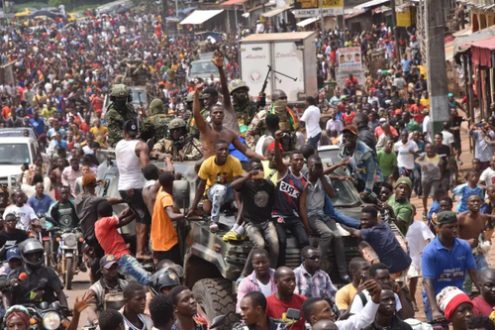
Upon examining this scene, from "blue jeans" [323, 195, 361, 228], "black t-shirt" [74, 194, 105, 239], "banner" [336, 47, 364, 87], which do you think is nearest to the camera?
"blue jeans" [323, 195, 361, 228]

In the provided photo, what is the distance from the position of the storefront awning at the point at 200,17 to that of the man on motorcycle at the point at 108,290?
69536 mm

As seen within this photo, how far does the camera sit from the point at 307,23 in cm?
6475

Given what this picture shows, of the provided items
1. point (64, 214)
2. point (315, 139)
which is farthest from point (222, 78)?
point (315, 139)

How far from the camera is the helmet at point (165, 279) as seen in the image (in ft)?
40.9

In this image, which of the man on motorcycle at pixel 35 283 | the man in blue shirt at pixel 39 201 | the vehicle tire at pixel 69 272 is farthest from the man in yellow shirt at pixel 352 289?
the man in blue shirt at pixel 39 201

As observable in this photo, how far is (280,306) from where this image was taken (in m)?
12.1

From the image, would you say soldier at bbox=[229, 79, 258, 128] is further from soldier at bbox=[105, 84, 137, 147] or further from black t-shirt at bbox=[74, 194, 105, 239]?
black t-shirt at bbox=[74, 194, 105, 239]

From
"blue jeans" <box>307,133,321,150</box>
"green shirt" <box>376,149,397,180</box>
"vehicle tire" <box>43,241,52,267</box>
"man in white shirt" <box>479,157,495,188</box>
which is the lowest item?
"vehicle tire" <box>43,241,52,267</box>

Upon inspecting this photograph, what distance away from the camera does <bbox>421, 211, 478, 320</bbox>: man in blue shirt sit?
13102mm

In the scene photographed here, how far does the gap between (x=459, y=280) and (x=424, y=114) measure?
19.4 m

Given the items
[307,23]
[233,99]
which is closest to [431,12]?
[233,99]

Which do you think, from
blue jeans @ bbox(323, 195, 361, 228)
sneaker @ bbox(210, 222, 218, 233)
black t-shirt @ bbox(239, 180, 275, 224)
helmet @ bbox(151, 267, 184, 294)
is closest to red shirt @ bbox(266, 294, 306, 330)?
helmet @ bbox(151, 267, 184, 294)

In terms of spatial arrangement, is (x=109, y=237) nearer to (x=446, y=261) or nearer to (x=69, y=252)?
(x=446, y=261)

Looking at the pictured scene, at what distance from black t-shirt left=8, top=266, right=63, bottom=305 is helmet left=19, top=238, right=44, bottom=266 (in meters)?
0.07
